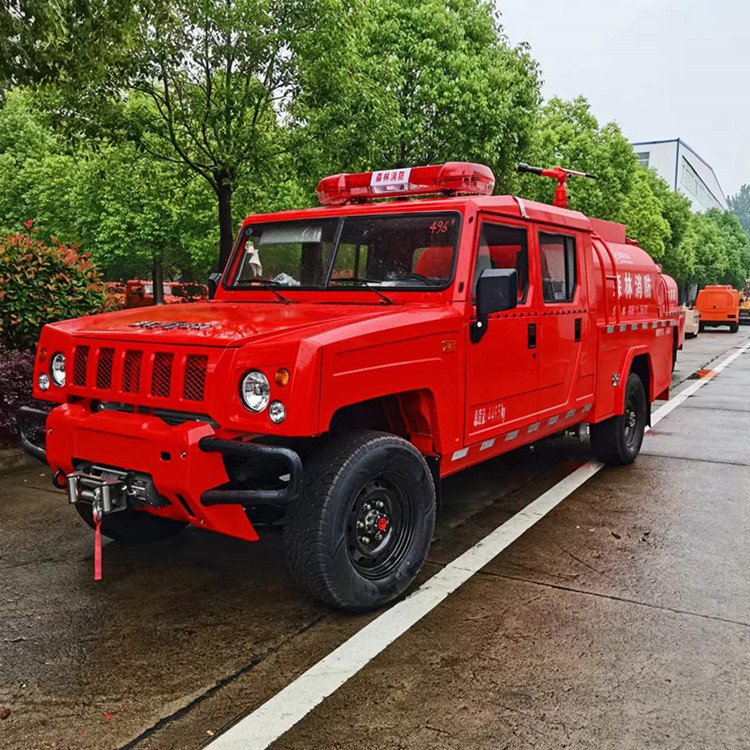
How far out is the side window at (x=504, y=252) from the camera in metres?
4.69

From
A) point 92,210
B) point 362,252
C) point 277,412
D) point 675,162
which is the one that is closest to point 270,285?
point 362,252

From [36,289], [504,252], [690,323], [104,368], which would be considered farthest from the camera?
[690,323]

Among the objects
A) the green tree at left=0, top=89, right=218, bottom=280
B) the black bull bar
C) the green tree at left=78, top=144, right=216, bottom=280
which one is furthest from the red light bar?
the green tree at left=78, top=144, right=216, bottom=280

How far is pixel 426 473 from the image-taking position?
163 inches

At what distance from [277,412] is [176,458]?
51 centimetres

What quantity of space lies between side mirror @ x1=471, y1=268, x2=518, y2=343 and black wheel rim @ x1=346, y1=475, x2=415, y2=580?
3.63 feet

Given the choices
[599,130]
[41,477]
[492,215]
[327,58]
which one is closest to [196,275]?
[599,130]

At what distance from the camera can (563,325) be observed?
5.57 m

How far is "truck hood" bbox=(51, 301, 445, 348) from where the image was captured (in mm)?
3707

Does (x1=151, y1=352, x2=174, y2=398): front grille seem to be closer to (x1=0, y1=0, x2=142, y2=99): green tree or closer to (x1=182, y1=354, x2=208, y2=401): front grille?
(x1=182, y1=354, x2=208, y2=401): front grille

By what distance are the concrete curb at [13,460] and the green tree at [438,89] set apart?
599 cm

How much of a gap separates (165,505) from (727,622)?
9.44 feet

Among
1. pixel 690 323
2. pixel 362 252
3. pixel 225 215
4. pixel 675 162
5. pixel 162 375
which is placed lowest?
pixel 162 375

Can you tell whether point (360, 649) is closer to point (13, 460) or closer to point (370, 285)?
point (370, 285)
